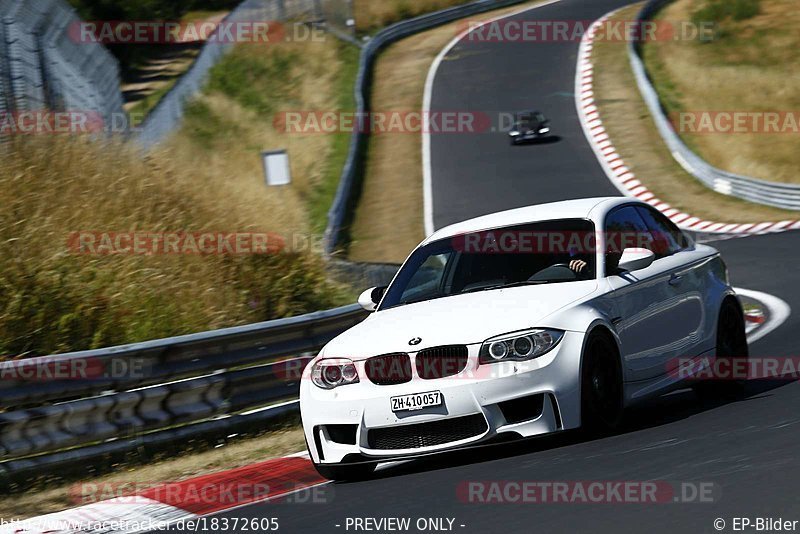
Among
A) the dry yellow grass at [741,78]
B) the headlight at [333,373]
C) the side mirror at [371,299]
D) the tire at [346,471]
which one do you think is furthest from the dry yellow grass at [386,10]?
the tire at [346,471]

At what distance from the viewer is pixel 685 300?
8695 millimetres

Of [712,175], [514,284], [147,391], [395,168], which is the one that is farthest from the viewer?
[395,168]

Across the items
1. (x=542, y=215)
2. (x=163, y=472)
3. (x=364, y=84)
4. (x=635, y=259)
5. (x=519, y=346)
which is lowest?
(x=163, y=472)

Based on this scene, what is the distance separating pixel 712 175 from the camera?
31016 millimetres

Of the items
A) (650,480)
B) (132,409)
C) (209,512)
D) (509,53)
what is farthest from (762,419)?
(509,53)

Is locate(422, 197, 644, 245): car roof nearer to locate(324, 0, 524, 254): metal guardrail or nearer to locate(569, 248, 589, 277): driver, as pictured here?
locate(569, 248, 589, 277): driver

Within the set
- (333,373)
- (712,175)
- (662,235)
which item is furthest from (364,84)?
(333,373)

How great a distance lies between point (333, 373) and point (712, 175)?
25.0 meters

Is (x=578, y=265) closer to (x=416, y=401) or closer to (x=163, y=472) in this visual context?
(x=416, y=401)

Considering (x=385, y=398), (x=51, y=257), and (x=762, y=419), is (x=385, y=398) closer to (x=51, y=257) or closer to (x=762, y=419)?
(x=762, y=419)

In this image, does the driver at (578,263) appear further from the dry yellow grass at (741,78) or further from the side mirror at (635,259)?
the dry yellow grass at (741,78)

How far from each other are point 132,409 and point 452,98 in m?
34.1

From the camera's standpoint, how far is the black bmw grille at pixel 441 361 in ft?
23.4

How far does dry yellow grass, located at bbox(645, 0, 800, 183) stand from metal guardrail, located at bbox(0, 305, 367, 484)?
26351 millimetres
